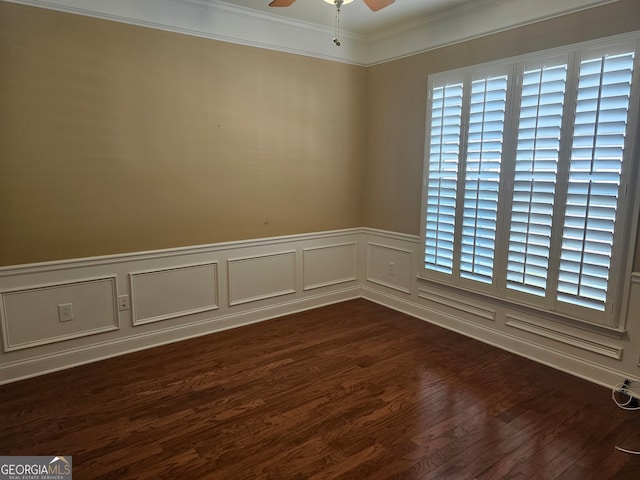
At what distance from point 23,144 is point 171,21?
1.42 metres

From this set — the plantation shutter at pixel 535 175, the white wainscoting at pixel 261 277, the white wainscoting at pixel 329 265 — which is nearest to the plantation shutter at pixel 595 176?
the plantation shutter at pixel 535 175

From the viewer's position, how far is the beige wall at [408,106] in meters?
3.04

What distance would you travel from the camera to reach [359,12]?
3.69 metres

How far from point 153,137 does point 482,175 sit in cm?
267

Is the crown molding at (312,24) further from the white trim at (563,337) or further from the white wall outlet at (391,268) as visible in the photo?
the white trim at (563,337)

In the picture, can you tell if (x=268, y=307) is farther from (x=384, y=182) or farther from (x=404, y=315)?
(x=384, y=182)

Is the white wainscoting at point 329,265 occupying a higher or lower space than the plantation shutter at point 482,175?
lower

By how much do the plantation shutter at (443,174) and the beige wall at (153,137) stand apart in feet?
3.47

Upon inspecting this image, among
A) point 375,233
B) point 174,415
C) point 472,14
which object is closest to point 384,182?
point 375,233

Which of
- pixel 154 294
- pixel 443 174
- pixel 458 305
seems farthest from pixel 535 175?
pixel 154 294

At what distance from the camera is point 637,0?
103 inches

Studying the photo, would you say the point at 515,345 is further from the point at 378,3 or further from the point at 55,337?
the point at 55,337

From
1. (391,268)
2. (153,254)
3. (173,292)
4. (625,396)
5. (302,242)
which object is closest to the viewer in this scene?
(625,396)

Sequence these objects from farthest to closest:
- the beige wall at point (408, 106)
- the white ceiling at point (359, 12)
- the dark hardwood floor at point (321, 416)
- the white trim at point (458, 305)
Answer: the white trim at point (458, 305) < the white ceiling at point (359, 12) < the beige wall at point (408, 106) < the dark hardwood floor at point (321, 416)
